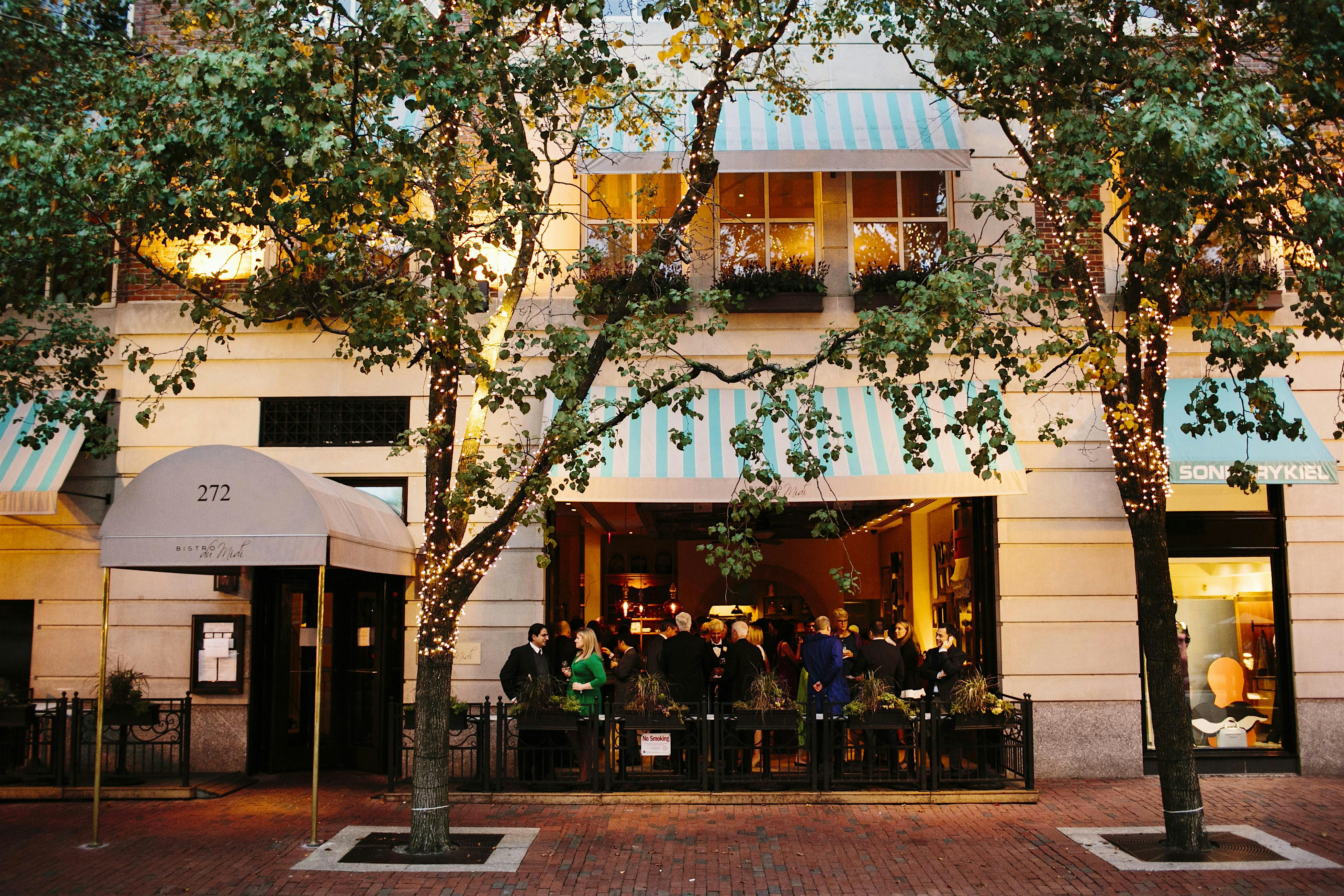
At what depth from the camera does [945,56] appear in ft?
31.2

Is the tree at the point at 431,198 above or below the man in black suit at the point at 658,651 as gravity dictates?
above

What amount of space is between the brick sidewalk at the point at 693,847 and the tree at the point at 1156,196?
143 cm

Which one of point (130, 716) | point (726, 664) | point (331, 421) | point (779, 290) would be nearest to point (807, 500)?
point (726, 664)

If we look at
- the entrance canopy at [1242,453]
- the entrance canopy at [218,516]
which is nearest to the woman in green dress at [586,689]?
the entrance canopy at [218,516]

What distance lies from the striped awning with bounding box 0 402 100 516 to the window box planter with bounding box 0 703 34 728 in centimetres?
219

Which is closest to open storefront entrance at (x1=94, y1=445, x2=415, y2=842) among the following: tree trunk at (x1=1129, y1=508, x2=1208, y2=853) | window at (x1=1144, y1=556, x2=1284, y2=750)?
tree trunk at (x1=1129, y1=508, x2=1208, y2=853)

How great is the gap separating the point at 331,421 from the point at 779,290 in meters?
5.85

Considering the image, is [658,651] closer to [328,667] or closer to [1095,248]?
[328,667]

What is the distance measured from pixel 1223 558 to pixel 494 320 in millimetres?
9464

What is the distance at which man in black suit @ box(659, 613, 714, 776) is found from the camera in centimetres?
1255

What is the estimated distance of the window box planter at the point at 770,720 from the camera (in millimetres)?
11266

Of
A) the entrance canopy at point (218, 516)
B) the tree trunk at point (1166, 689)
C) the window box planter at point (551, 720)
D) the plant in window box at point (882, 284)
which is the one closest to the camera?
the tree trunk at point (1166, 689)

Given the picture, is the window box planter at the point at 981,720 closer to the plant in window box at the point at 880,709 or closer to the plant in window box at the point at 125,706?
the plant in window box at the point at 880,709

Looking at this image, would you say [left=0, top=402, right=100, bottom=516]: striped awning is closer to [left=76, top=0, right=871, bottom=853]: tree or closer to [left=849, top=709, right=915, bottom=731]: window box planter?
[left=76, top=0, right=871, bottom=853]: tree
